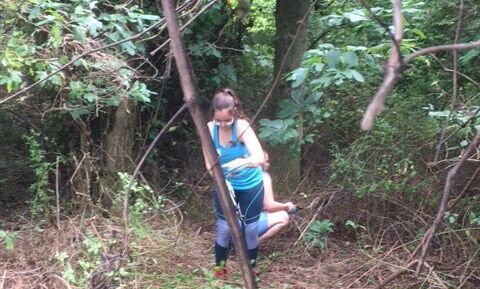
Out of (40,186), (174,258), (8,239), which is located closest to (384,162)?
(174,258)

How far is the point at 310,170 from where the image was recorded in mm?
6098

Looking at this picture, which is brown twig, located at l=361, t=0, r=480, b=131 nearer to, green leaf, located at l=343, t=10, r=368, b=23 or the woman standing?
green leaf, located at l=343, t=10, r=368, b=23

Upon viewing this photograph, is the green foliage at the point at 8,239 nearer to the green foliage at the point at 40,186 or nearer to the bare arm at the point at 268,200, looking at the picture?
the green foliage at the point at 40,186

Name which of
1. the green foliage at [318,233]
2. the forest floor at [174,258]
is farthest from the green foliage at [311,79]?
the green foliage at [318,233]

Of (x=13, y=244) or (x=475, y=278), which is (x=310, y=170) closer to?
(x=475, y=278)

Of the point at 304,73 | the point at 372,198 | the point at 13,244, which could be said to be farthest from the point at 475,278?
the point at 13,244

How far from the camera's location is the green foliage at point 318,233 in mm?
4816

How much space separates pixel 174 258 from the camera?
4438mm

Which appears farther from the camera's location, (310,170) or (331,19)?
(310,170)

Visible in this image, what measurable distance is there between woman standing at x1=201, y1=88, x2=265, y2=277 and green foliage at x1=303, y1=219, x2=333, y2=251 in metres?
0.76

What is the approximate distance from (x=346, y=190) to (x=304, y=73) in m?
2.34

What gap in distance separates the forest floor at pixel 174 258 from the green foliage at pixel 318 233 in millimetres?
46

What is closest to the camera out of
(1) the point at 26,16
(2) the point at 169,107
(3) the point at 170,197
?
(1) the point at 26,16

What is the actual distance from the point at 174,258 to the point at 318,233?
125 centimetres
